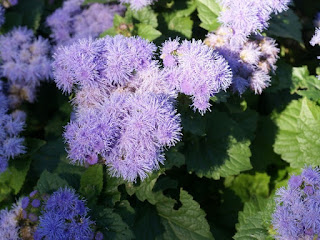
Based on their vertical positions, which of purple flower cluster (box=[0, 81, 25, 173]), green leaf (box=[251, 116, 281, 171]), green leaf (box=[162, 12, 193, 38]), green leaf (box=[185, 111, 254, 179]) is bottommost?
green leaf (box=[251, 116, 281, 171])

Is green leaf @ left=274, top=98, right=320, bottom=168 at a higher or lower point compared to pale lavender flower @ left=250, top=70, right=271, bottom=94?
lower

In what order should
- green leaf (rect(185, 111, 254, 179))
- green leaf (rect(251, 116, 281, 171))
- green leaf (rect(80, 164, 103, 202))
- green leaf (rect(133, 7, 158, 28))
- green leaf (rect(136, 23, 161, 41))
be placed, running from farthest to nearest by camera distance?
1. green leaf (rect(251, 116, 281, 171))
2. green leaf (rect(133, 7, 158, 28))
3. green leaf (rect(185, 111, 254, 179))
4. green leaf (rect(136, 23, 161, 41))
5. green leaf (rect(80, 164, 103, 202))

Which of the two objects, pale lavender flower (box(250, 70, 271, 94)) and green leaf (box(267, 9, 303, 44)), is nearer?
pale lavender flower (box(250, 70, 271, 94))

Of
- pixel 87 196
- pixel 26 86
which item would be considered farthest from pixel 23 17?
pixel 87 196

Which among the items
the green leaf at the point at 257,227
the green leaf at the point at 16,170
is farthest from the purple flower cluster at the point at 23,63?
the green leaf at the point at 257,227

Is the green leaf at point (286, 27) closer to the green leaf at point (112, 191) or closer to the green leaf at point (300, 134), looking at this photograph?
the green leaf at point (300, 134)

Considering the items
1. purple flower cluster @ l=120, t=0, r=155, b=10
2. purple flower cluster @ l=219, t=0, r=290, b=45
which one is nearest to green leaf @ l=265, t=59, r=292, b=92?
purple flower cluster @ l=219, t=0, r=290, b=45

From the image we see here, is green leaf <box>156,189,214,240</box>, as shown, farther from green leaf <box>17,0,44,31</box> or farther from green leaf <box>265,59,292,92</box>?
green leaf <box>17,0,44,31</box>

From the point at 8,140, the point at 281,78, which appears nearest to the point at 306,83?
the point at 281,78
